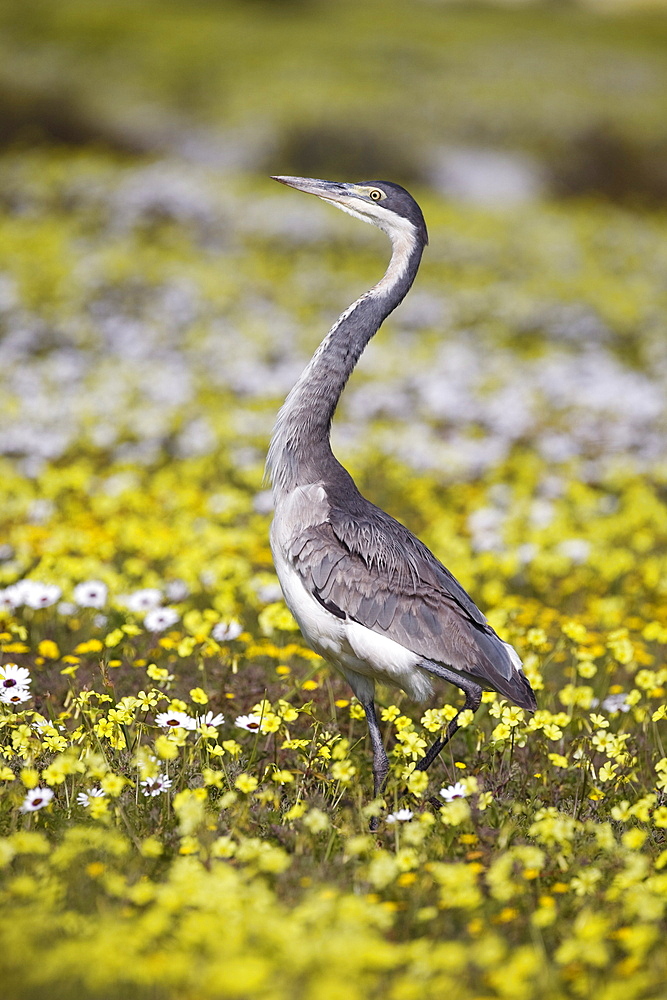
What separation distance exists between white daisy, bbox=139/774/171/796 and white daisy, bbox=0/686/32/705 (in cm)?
59

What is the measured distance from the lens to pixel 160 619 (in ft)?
14.5

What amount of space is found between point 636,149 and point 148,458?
2057 centimetres

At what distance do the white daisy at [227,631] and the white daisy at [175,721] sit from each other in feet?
2.20

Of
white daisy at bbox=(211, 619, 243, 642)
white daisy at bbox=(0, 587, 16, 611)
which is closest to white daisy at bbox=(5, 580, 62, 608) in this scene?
white daisy at bbox=(0, 587, 16, 611)

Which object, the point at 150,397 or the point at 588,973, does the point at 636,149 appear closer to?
the point at 150,397

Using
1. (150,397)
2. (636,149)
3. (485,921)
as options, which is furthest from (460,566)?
(636,149)

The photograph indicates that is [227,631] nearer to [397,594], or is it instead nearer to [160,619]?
[160,619]

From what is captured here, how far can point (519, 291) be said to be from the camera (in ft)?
46.4

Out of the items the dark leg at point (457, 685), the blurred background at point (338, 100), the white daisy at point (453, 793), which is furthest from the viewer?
the blurred background at point (338, 100)

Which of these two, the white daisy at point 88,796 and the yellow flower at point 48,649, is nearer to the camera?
the white daisy at point 88,796

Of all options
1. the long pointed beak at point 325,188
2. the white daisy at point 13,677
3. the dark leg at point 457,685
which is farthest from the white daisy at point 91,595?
the long pointed beak at point 325,188

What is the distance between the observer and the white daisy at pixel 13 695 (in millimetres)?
3445

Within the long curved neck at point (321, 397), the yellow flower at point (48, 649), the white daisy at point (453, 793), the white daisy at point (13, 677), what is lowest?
the white daisy at point (453, 793)

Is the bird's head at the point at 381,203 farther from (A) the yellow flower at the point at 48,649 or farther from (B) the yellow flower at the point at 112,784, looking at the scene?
(B) the yellow flower at the point at 112,784
